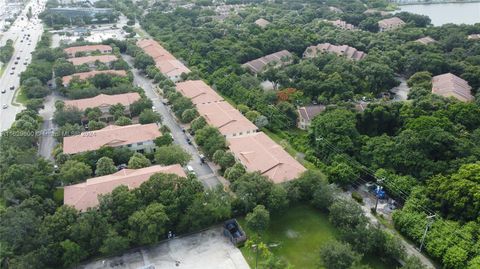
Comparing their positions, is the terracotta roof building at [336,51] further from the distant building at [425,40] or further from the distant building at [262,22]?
the distant building at [262,22]

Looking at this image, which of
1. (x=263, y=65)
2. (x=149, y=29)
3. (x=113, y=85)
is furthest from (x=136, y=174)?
(x=149, y=29)

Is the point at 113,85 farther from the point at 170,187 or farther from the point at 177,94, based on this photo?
the point at 170,187

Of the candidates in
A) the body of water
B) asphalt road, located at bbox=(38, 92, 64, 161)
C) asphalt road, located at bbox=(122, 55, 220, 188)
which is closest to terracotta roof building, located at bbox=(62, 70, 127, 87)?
asphalt road, located at bbox=(38, 92, 64, 161)

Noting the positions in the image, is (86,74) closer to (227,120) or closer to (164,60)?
(164,60)

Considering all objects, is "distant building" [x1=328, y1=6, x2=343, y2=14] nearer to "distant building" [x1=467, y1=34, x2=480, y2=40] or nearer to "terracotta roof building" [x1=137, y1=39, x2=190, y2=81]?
"distant building" [x1=467, y1=34, x2=480, y2=40]

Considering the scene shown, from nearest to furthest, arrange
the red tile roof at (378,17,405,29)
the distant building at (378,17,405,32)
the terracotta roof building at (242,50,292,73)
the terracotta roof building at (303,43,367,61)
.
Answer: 1. the terracotta roof building at (242,50,292,73)
2. the terracotta roof building at (303,43,367,61)
3. the distant building at (378,17,405,32)
4. the red tile roof at (378,17,405,29)

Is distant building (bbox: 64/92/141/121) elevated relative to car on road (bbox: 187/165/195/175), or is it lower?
elevated
